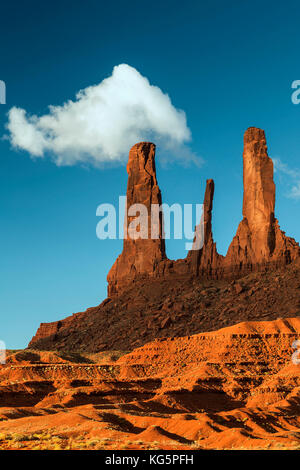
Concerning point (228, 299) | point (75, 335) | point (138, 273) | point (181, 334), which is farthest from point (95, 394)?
point (138, 273)

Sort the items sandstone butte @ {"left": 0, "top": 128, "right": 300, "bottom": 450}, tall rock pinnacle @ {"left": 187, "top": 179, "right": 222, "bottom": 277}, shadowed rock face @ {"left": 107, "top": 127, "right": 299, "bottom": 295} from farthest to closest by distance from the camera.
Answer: tall rock pinnacle @ {"left": 187, "top": 179, "right": 222, "bottom": 277}
shadowed rock face @ {"left": 107, "top": 127, "right": 299, "bottom": 295}
sandstone butte @ {"left": 0, "top": 128, "right": 300, "bottom": 450}

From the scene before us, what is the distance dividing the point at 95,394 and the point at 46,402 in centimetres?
347

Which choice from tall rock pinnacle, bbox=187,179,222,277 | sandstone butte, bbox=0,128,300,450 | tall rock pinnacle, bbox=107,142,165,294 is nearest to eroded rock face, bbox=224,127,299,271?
sandstone butte, bbox=0,128,300,450

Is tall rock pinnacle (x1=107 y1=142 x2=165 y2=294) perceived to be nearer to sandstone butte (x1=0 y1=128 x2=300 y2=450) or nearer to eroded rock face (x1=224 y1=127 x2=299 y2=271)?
sandstone butte (x1=0 y1=128 x2=300 y2=450)

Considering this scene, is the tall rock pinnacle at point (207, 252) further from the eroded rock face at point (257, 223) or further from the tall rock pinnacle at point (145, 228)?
the tall rock pinnacle at point (145, 228)

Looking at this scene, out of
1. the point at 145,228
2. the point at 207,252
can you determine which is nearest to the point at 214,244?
the point at 207,252

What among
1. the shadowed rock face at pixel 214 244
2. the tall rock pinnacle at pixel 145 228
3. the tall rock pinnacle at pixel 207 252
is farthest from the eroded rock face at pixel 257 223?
the tall rock pinnacle at pixel 145 228

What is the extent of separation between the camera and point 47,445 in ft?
71.3

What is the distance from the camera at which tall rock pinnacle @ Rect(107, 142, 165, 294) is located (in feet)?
346

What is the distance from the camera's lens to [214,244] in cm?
10056

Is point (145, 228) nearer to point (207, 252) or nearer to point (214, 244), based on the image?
point (207, 252)

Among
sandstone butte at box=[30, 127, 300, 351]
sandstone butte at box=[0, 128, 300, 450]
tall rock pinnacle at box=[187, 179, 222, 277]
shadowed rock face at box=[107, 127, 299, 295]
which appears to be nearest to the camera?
sandstone butte at box=[0, 128, 300, 450]

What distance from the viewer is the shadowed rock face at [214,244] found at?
A: 92125 millimetres

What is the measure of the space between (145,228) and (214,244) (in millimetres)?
13835
